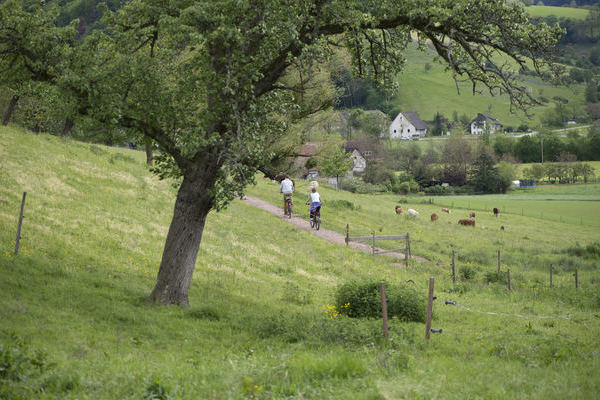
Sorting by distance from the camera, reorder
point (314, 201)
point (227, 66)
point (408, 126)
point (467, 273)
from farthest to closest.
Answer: point (408, 126)
point (314, 201)
point (467, 273)
point (227, 66)

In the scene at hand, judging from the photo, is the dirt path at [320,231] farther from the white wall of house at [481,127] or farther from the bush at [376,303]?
the white wall of house at [481,127]

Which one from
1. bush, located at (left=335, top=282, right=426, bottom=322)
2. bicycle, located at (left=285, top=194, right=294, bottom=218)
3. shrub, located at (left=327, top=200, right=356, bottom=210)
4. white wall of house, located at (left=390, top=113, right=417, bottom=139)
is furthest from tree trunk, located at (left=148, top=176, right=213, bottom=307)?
white wall of house, located at (left=390, top=113, right=417, bottom=139)

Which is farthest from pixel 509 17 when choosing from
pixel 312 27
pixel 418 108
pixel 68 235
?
pixel 418 108

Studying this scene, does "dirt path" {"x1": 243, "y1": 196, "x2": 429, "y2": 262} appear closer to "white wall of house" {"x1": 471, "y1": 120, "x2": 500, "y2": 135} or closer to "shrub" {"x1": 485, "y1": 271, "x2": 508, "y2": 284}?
"shrub" {"x1": 485, "y1": 271, "x2": 508, "y2": 284}

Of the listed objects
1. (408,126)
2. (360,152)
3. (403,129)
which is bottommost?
(360,152)

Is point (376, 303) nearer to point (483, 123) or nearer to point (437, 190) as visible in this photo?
point (437, 190)

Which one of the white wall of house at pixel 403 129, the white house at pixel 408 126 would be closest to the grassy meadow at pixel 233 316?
the white wall of house at pixel 403 129

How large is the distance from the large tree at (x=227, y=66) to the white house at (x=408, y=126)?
547 feet

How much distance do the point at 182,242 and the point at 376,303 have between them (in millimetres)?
5204

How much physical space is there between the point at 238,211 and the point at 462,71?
20741 mm

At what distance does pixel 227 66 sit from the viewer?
40.0 ft

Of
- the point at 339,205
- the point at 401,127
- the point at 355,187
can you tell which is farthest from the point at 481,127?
the point at 339,205

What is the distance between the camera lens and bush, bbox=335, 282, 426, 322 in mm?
13789

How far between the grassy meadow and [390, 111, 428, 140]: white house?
501 ft
